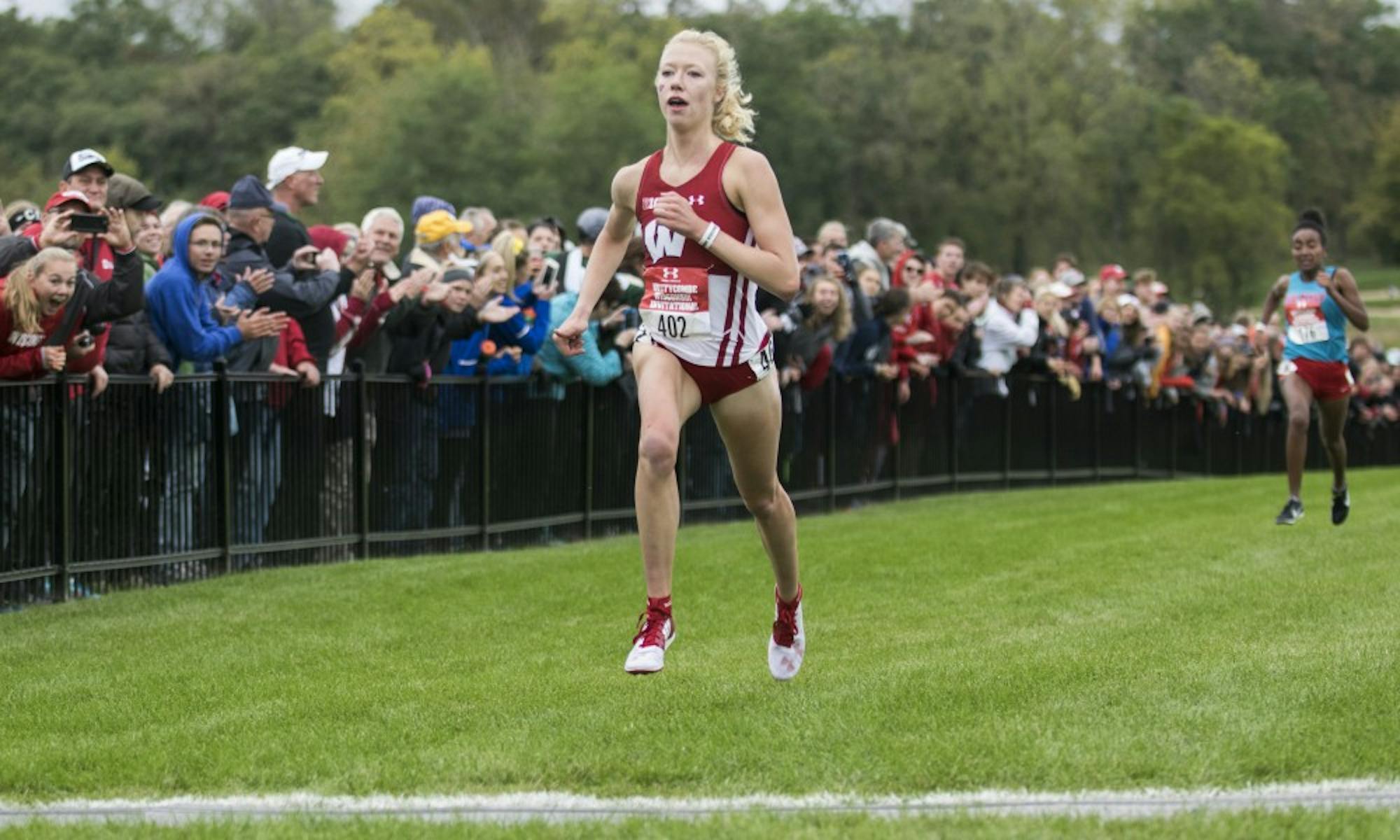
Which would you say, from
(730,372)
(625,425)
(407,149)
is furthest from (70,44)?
(730,372)

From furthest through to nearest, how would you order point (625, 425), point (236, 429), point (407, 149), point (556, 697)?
1. point (407, 149)
2. point (625, 425)
3. point (236, 429)
4. point (556, 697)

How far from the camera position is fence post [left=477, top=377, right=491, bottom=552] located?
16.0 metres

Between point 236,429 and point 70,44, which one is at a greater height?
point 70,44

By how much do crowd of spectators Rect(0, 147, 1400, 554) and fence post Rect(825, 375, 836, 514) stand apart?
0.26 m

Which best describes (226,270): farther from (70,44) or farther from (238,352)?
(70,44)

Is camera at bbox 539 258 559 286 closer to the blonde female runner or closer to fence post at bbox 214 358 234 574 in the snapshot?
fence post at bbox 214 358 234 574

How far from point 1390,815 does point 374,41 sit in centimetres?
12841

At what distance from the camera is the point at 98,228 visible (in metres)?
11.9

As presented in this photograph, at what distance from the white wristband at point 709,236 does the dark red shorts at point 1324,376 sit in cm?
989

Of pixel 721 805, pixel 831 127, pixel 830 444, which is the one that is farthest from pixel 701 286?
pixel 831 127

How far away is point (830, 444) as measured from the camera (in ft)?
67.5

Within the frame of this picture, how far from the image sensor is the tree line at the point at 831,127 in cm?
10300

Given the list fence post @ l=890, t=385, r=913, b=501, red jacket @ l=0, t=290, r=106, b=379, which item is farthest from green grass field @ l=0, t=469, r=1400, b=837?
fence post @ l=890, t=385, r=913, b=501

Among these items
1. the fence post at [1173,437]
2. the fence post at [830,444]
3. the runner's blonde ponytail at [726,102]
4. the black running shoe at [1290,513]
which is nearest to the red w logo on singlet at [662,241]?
the runner's blonde ponytail at [726,102]
